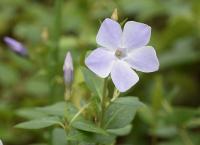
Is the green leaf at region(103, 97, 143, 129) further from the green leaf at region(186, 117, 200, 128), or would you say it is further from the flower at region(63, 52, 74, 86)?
the green leaf at region(186, 117, 200, 128)

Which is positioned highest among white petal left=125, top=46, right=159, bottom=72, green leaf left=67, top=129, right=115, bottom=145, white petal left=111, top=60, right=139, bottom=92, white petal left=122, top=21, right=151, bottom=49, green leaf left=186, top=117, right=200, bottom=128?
white petal left=122, top=21, right=151, bottom=49

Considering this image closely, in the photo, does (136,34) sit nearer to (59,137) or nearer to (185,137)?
(59,137)

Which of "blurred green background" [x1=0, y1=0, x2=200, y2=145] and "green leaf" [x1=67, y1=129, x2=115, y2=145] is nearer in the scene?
"green leaf" [x1=67, y1=129, x2=115, y2=145]

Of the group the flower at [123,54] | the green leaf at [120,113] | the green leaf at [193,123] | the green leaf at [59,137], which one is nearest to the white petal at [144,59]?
the flower at [123,54]

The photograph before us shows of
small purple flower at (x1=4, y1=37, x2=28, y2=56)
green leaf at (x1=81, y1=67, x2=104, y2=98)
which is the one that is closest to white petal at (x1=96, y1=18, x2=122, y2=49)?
green leaf at (x1=81, y1=67, x2=104, y2=98)

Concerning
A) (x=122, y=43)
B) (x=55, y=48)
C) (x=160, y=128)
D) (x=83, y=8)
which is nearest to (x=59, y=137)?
(x=122, y=43)

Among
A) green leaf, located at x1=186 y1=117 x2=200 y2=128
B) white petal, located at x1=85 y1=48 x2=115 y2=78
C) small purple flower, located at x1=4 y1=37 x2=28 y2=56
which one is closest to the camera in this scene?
white petal, located at x1=85 y1=48 x2=115 y2=78

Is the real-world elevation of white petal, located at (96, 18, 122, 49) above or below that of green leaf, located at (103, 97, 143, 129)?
above
